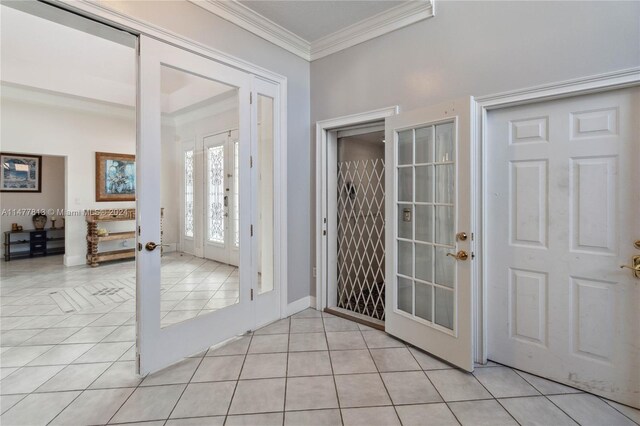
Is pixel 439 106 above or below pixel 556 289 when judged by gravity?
above

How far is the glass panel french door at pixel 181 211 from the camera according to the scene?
1931mm

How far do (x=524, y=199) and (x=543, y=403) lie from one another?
129 cm

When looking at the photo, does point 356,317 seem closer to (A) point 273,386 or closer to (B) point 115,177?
(A) point 273,386

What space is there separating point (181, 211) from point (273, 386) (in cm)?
153

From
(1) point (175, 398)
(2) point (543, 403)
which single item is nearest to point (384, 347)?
(2) point (543, 403)

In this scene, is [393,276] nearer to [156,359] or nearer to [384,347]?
[384,347]

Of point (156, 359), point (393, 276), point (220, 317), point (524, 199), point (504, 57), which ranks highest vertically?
point (504, 57)

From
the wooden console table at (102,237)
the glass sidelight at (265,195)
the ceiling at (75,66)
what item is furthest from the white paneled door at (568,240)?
the wooden console table at (102,237)

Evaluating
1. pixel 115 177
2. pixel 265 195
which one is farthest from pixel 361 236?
pixel 115 177

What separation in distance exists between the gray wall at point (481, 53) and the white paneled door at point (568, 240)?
0.24m

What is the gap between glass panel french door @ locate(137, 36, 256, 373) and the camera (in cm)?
193

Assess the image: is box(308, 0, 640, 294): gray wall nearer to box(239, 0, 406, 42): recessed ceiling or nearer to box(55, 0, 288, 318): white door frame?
box(239, 0, 406, 42): recessed ceiling

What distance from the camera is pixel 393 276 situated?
2.52 meters

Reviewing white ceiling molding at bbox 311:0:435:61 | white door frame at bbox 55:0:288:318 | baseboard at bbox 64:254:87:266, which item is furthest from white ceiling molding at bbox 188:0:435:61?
baseboard at bbox 64:254:87:266
